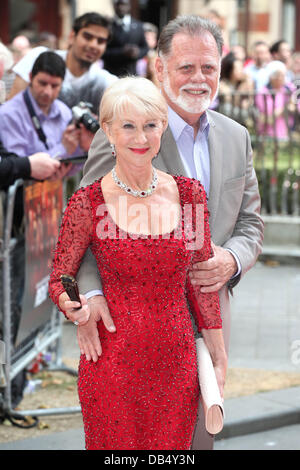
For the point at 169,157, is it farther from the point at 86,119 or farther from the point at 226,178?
the point at 86,119

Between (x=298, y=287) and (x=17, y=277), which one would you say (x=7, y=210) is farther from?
(x=298, y=287)

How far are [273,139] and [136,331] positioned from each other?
731 cm

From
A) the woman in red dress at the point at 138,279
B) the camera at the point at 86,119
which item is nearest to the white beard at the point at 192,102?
the woman in red dress at the point at 138,279

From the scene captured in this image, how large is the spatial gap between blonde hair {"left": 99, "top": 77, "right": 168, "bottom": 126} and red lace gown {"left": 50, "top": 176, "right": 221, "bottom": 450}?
29 centimetres

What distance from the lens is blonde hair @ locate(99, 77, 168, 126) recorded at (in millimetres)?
2928

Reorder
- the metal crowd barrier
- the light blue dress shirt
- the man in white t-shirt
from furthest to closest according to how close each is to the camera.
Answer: the man in white t-shirt, the metal crowd barrier, the light blue dress shirt

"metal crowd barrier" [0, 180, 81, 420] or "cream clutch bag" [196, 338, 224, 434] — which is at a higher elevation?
"cream clutch bag" [196, 338, 224, 434]

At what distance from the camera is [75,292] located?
2.89m

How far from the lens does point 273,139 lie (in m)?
10.1

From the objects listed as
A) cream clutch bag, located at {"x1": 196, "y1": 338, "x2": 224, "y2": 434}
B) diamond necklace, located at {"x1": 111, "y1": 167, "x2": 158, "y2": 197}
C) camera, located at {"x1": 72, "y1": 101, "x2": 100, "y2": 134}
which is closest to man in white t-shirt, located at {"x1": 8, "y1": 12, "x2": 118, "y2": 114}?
camera, located at {"x1": 72, "y1": 101, "x2": 100, "y2": 134}

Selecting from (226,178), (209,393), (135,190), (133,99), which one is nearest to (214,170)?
(226,178)

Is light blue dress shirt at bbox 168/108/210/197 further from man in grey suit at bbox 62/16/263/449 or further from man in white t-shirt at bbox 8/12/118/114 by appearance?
man in white t-shirt at bbox 8/12/118/114

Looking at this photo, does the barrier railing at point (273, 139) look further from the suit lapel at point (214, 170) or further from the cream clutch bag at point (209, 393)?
the cream clutch bag at point (209, 393)

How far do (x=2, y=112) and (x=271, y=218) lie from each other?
5206 mm
